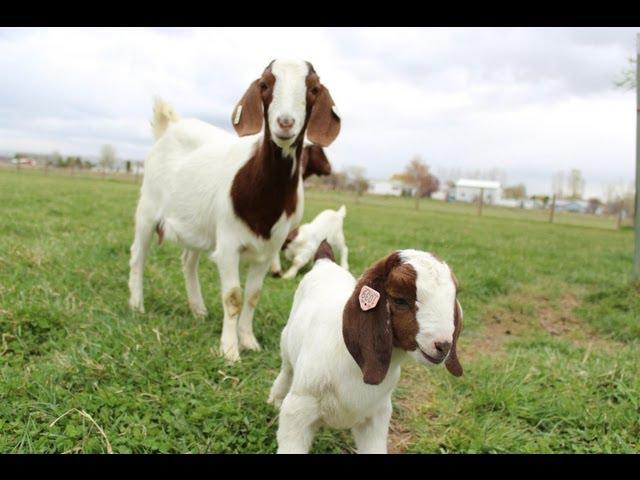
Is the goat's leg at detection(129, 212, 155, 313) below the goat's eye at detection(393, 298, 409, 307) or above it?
below

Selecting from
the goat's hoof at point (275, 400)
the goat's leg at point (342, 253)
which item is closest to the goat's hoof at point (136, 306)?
the goat's hoof at point (275, 400)

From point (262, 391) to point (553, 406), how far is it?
1.74 metres

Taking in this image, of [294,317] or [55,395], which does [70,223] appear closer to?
[55,395]

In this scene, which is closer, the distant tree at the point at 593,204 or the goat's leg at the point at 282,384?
the goat's leg at the point at 282,384

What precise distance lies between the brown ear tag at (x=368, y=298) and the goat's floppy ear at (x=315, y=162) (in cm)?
407

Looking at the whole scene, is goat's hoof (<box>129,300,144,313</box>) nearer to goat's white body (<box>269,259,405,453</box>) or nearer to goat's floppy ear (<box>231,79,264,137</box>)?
goat's floppy ear (<box>231,79,264,137</box>)

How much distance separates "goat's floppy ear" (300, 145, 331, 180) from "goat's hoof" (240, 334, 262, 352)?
2.57 metres

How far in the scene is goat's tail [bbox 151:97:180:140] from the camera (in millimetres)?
5020

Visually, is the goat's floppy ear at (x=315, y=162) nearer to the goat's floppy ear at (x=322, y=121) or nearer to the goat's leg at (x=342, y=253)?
the goat's leg at (x=342, y=253)

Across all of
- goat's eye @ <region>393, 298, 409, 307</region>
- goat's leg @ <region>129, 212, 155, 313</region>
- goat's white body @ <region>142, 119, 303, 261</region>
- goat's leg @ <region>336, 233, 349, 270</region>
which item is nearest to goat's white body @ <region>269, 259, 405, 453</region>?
goat's eye @ <region>393, 298, 409, 307</region>

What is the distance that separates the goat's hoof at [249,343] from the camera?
4.07 metres

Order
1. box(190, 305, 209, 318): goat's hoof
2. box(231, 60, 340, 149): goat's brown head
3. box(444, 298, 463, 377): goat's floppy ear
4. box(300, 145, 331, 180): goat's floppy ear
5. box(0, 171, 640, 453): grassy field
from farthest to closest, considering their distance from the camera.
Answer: box(300, 145, 331, 180): goat's floppy ear → box(190, 305, 209, 318): goat's hoof → box(231, 60, 340, 149): goat's brown head → box(0, 171, 640, 453): grassy field → box(444, 298, 463, 377): goat's floppy ear

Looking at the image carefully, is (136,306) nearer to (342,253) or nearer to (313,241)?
(313,241)

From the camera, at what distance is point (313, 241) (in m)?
7.49
